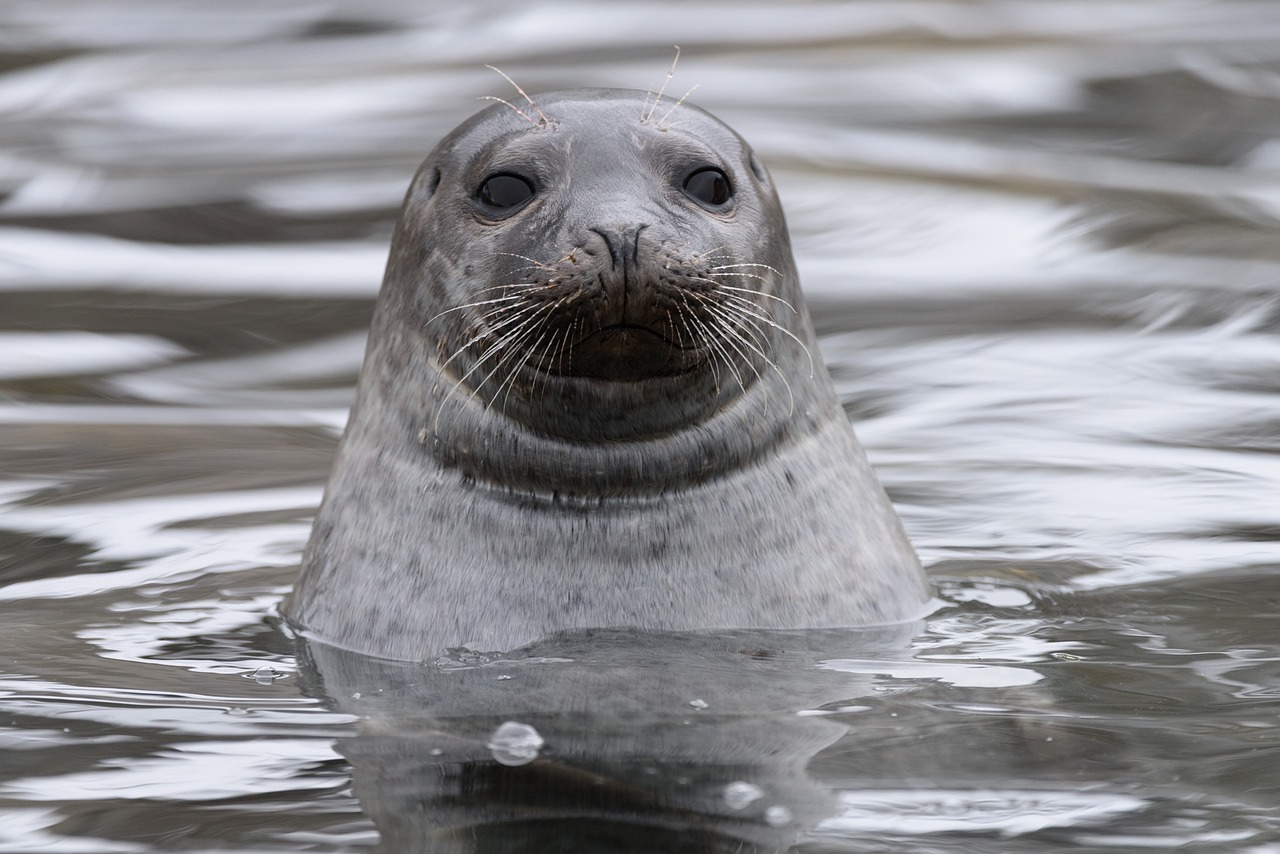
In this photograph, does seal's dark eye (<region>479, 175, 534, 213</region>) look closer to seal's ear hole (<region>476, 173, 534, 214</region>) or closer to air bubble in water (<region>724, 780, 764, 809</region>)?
seal's ear hole (<region>476, 173, 534, 214</region>)

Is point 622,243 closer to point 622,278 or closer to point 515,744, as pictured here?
point 622,278

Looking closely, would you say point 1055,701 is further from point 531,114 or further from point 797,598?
point 531,114

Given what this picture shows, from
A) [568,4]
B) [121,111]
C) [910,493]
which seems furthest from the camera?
[568,4]

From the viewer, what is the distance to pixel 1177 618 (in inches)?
200

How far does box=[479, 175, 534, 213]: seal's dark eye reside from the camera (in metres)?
4.79

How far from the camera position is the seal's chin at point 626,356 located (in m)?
4.45

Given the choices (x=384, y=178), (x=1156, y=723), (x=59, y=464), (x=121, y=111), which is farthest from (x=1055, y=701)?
(x=121, y=111)

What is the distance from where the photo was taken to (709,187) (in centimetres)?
483


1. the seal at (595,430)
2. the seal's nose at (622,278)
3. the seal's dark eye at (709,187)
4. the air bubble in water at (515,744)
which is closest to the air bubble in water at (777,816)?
the air bubble in water at (515,744)

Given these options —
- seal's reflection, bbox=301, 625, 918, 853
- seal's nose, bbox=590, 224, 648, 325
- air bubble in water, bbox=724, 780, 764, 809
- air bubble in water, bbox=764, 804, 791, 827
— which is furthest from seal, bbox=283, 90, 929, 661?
air bubble in water, bbox=764, 804, 791, 827

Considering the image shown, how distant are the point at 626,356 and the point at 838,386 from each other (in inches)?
152

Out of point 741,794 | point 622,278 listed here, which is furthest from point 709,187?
point 741,794

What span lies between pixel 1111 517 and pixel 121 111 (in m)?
8.33

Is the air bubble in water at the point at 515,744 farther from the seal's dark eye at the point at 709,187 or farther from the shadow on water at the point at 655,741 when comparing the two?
the seal's dark eye at the point at 709,187
